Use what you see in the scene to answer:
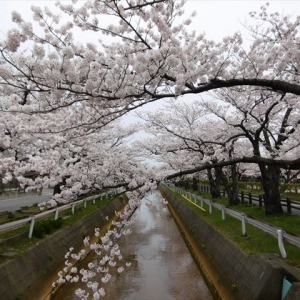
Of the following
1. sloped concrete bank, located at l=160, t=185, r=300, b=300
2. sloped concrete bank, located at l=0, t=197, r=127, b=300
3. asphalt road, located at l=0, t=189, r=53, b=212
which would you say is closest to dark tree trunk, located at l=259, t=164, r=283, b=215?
sloped concrete bank, located at l=160, t=185, r=300, b=300

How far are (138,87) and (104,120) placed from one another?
4.29 ft

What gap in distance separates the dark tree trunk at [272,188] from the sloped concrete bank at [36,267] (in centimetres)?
904

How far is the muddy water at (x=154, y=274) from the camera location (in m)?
9.53

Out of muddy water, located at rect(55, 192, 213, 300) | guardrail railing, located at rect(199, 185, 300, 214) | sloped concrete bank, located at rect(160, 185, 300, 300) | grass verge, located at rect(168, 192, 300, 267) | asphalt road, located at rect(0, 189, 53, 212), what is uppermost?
guardrail railing, located at rect(199, 185, 300, 214)

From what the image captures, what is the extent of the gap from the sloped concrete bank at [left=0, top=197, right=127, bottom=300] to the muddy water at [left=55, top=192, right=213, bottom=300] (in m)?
0.88

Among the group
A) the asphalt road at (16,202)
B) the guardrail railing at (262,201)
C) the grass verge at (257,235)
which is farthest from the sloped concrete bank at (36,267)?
the asphalt road at (16,202)

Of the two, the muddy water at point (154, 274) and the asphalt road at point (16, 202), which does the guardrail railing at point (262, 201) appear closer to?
the muddy water at point (154, 274)

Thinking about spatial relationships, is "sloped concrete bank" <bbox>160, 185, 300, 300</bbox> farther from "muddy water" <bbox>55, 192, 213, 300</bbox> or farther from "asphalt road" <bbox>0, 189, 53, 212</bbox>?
"asphalt road" <bbox>0, 189, 53, 212</bbox>

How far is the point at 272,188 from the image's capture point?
557 inches

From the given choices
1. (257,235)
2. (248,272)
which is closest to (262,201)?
(257,235)

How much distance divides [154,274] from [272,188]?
680cm

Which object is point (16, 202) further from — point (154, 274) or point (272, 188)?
point (272, 188)

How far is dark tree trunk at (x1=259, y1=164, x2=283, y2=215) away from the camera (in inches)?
554

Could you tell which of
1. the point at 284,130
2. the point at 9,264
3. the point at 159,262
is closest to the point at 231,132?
the point at 284,130
